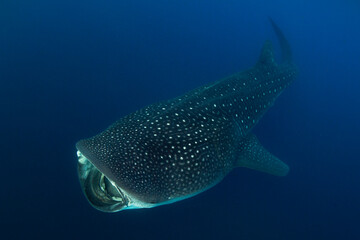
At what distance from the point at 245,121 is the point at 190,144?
181 centimetres

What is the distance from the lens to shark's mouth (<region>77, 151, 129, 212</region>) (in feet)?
10.2

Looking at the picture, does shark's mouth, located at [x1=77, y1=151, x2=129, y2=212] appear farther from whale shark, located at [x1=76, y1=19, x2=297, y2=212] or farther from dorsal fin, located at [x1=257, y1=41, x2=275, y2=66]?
dorsal fin, located at [x1=257, y1=41, x2=275, y2=66]

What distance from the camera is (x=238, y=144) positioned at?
14.5 feet

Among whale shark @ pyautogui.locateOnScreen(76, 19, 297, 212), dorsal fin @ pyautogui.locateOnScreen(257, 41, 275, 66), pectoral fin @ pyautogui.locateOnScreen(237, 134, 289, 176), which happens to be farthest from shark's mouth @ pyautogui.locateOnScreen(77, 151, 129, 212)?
dorsal fin @ pyautogui.locateOnScreen(257, 41, 275, 66)

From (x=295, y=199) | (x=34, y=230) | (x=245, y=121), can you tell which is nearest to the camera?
(x=245, y=121)

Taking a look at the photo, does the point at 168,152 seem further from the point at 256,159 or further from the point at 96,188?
the point at 256,159

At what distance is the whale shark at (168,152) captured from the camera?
288 cm

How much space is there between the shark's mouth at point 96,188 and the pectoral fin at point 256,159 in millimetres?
2190

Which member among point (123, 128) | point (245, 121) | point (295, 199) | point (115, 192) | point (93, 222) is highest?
point (123, 128)

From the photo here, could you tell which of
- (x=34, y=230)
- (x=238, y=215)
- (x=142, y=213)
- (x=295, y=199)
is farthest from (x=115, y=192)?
(x=295, y=199)

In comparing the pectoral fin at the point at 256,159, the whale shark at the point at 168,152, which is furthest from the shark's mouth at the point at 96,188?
the pectoral fin at the point at 256,159

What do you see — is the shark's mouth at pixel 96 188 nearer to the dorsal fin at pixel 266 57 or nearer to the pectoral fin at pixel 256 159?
the pectoral fin at pixel 256 159

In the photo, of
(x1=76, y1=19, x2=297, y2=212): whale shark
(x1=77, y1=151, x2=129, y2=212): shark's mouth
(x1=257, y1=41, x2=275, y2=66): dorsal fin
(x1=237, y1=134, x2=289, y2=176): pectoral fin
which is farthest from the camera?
(x1=257, y1=41, x2=275, y2=66): dorsal fin

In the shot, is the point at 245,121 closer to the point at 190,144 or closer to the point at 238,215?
the point at 190,144
